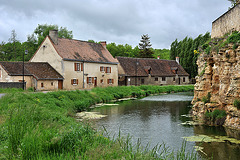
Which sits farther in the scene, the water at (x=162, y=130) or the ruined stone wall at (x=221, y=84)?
the ruined stone wall at (x=221, y=84)

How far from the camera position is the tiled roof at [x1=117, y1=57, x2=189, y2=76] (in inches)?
2175

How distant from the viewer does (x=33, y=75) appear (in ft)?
113

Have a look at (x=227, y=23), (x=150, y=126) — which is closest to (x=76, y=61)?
(x=150, y=126)

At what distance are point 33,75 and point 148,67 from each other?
30080mm

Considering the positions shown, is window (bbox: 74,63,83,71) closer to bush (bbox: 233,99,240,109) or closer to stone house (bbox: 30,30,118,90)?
stone house (bbox: 30,30,118,90)

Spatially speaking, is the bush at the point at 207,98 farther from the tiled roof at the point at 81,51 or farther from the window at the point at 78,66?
the window at the point at 78,66

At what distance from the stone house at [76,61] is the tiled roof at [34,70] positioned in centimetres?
114

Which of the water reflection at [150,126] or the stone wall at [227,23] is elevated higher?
the stone wall at [227,23]

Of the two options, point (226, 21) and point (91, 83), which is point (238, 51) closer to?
point (226, 21)

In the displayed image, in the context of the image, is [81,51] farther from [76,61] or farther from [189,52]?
[189,52]

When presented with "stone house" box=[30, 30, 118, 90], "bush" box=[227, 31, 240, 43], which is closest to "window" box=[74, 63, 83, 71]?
"stone house" box=[30, 30, 118, 90]

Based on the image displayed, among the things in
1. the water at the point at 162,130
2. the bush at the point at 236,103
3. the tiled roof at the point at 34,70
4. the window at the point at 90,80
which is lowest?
the water at the point at 162,130

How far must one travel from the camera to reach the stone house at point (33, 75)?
33.6 m

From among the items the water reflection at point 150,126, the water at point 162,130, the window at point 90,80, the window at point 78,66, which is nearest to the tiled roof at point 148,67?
Answer: the window at point 90,80
